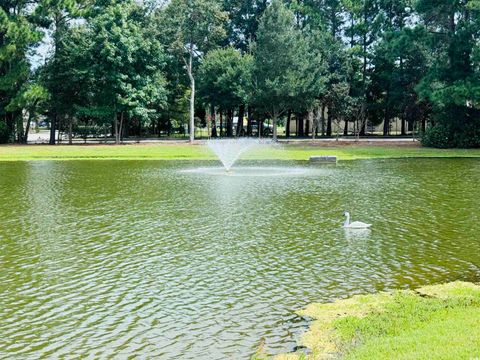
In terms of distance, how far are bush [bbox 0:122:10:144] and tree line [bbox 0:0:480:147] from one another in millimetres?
109

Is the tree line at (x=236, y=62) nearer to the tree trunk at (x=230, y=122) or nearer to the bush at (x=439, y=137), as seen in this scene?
the bush at (x=439, y=137)

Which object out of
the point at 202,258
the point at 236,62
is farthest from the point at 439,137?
the point at 202,258

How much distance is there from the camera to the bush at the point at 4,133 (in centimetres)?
5449

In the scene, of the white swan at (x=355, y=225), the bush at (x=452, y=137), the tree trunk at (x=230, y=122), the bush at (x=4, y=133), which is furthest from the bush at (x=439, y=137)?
the bush at (x=4, y=133)

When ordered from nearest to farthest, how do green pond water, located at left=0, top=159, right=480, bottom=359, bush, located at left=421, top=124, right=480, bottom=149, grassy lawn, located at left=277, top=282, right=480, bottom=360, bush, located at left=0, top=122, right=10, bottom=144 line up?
grassy lawn, located at left=277, top=282, right=480, bottom=360 < green pond water, located at left=0, top=159, right=480, bottom=359 < bush, located at left=421, top=124, right=480, bottom=149 < bush, located at left=0, top=122, right=10, bottom=144

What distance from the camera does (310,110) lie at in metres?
58.4

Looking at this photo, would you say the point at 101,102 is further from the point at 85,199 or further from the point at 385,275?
the point at 385,275

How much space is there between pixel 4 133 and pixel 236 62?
2390 cm

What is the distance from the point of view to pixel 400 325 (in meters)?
7.05

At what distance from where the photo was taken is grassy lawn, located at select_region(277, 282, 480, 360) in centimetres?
584

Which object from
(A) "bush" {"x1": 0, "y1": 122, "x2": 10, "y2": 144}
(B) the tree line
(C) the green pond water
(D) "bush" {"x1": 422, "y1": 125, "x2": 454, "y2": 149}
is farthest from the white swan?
(A) "bush" {"x1": 0, "y1": 122, "x2": 10, "y2": 144}

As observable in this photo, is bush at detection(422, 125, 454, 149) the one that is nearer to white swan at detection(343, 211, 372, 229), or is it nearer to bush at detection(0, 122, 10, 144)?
white swan at detection(343, 211, 372, 229)

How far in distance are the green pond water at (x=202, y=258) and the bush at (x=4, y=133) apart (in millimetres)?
35650

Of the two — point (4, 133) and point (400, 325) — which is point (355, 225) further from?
point (4, 133)
